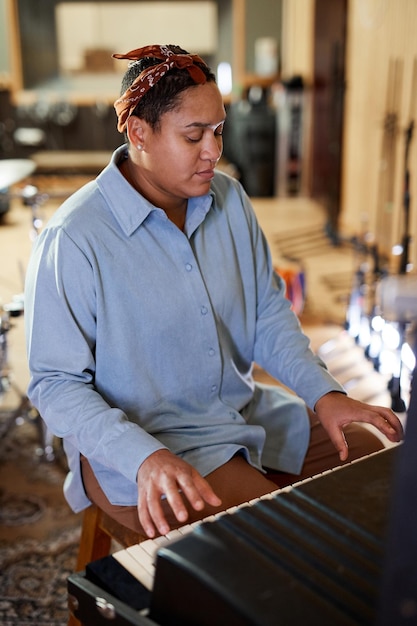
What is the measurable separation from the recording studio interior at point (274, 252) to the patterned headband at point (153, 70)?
541mm

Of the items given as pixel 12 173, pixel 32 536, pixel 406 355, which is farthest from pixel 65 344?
pixel 12 173

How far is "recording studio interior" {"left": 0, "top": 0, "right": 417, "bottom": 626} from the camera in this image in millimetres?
738

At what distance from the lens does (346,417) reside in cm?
134

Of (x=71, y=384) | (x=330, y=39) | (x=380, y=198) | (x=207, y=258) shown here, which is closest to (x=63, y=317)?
(x=71, y=384)

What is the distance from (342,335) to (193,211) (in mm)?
2009

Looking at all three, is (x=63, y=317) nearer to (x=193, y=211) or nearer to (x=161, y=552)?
(x=193, y=211)

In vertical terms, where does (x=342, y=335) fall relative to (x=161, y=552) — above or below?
below

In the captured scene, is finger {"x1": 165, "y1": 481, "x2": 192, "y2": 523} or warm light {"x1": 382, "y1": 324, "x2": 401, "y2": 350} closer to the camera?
finger {"x1": 165, "y1": 481, "x2": 192, "y2": 523}

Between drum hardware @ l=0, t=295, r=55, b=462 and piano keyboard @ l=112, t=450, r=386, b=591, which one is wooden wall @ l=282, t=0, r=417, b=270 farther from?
piano keyboard @ l=112, t=450, r=386, b=591

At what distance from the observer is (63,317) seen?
1268 millimetres

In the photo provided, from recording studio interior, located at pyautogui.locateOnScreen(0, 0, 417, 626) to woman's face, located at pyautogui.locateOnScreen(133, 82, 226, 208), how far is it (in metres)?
0.46

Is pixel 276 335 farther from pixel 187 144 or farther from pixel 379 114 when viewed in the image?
pixel 379 114

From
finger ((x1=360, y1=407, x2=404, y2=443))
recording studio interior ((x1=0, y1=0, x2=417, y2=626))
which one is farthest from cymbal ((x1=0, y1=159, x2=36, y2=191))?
finger ((x1=360, y1=407, x2=404, y2=443))

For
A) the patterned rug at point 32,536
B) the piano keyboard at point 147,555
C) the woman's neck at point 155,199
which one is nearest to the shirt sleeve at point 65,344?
the woman's neck at point 155,199
